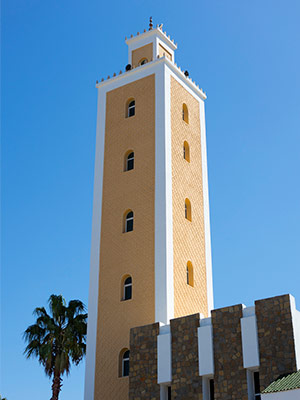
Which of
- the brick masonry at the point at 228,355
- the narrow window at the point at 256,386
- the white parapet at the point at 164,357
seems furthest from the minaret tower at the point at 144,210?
the narrow window at the point at 256,386

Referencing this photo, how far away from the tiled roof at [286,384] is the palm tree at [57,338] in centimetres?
1026

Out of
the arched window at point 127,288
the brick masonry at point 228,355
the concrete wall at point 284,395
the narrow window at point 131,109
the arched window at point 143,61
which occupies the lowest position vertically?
the concrete wall at point 284,395

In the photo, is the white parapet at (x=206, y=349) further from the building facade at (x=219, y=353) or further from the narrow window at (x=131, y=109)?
the narrow window at (x=131, y=109)

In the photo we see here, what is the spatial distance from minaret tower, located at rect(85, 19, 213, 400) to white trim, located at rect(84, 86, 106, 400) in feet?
0.14

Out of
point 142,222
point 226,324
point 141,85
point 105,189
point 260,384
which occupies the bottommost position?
point 260,384

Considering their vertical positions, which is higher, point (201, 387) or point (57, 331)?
point (57, 331)

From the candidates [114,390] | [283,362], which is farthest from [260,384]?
[114,390]

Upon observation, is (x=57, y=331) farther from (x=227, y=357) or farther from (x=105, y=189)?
(x=227, y=357)

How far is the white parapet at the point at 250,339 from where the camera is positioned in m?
20.4

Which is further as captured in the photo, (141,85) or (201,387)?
(141,85)

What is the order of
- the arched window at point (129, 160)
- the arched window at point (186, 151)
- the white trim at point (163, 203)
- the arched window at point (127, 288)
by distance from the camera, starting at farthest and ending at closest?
the arched window at point (186, 151), the arched window at point (129, 160), the arched window at point (127, 288), the white trim at point (163, 203)

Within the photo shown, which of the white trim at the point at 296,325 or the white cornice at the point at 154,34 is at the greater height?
the white cornice at the point at 154,34

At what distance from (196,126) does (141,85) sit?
3.34 metres

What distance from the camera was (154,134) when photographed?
28719mm
